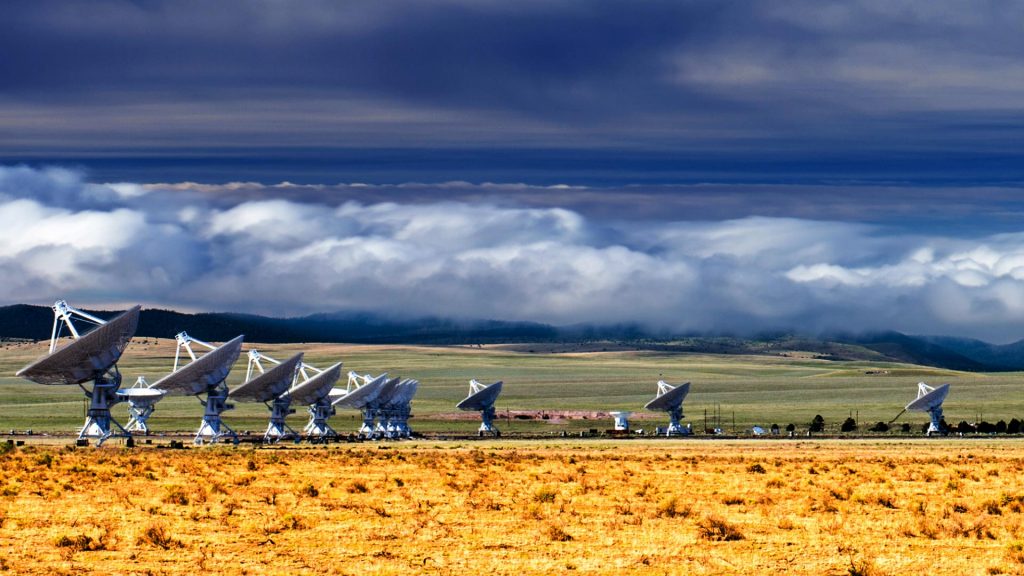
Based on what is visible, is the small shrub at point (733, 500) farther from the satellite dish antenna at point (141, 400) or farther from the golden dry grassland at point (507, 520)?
the satellite dish antenna at point (141, 400)

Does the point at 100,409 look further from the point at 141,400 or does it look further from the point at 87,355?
the point at 141,400

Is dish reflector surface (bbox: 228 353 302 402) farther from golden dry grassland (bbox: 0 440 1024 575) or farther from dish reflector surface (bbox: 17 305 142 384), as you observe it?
golden dry grassland (bbox: 0 440 1024 575)

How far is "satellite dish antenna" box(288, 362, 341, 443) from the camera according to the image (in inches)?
5325

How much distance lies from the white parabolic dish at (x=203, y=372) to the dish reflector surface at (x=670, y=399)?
64.0m

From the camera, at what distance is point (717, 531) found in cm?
3650

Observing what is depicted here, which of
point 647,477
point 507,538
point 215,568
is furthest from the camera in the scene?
point 647,477

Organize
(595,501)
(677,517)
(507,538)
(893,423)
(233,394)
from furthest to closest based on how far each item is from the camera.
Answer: (893,423), (233,394), (595,501), (677,517), (507,538)

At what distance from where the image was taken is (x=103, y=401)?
350 ft

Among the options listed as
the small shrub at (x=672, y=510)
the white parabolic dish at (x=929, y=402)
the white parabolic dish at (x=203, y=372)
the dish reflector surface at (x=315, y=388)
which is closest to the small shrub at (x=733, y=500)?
the small shrub at (x=672, y=510)

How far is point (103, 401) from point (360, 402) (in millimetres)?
49375

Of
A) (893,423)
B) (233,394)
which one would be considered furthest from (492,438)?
(893,423)

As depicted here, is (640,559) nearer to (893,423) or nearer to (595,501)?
(595,501)

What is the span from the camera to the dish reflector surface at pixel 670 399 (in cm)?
16300

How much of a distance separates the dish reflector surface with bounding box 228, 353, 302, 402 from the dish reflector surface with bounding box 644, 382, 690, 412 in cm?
5436
